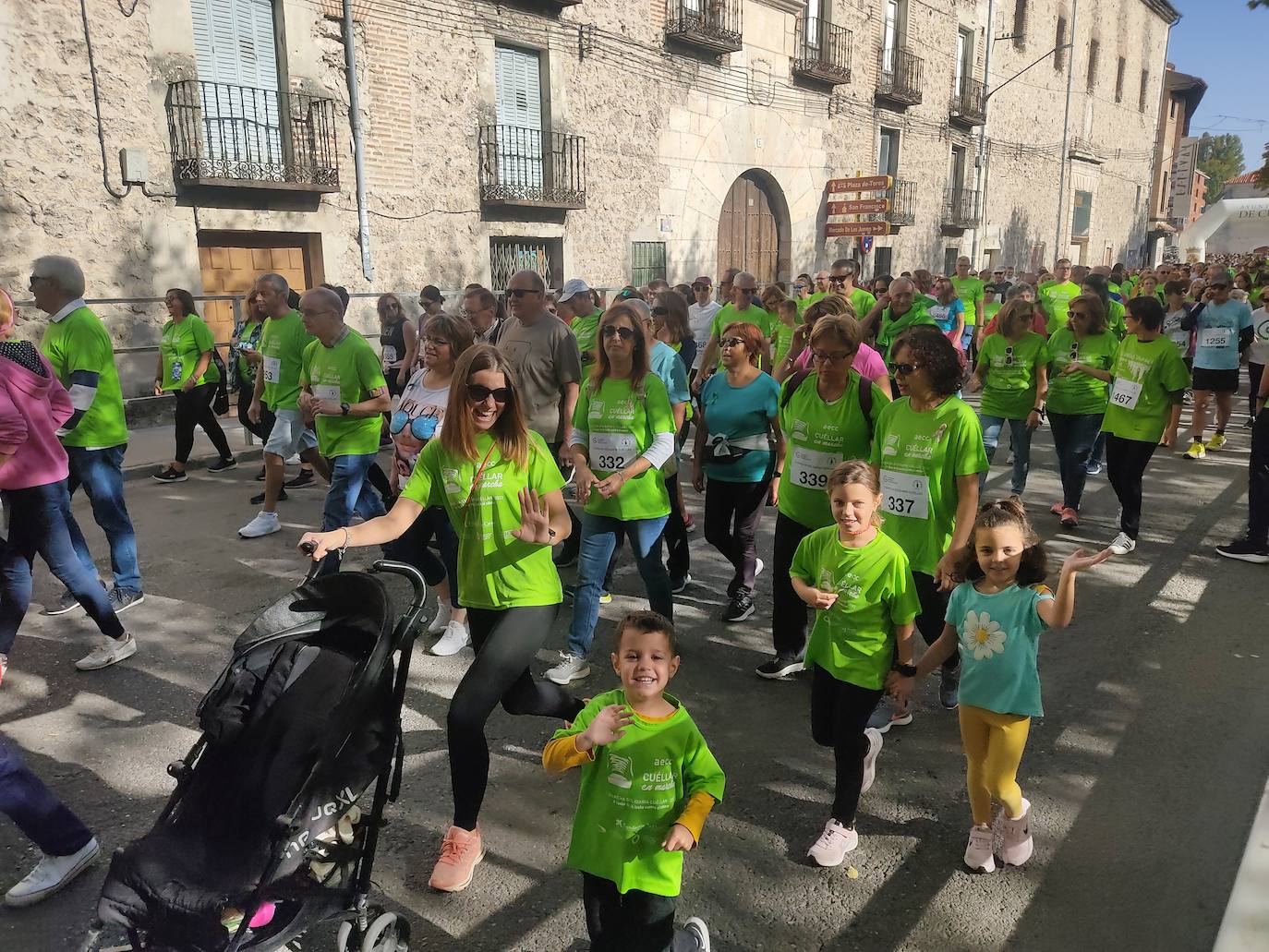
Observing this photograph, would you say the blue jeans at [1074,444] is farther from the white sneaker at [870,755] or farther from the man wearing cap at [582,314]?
the white sneaker at [870,755]

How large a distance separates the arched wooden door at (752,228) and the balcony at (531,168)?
4.52m

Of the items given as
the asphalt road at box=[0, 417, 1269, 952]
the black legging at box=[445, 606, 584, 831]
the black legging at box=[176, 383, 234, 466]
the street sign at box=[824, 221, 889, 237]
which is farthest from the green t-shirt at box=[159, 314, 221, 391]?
the street sign at box=[824, 221, 889, 237]

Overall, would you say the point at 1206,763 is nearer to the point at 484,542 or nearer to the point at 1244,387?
the point at 484,542

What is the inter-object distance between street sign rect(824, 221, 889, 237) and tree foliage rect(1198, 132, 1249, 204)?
90.4 m

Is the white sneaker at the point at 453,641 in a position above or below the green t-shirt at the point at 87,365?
below

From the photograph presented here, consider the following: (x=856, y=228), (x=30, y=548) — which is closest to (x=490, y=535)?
(x=30, y=548)

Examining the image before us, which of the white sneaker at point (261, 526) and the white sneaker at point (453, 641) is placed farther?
the white sneaker at point (261, 526)

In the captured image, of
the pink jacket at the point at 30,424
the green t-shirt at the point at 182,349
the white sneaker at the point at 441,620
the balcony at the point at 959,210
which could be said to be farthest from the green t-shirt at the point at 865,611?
the balcony at the point at 959,210

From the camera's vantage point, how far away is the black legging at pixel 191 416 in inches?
328

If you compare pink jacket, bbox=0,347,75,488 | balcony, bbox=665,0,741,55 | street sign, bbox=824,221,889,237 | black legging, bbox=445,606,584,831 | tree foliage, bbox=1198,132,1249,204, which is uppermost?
tree foliage, bbox=1198,132,1249,204

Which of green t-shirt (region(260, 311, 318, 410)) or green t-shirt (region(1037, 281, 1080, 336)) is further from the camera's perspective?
green t-shirt (region(1037, 281, 1080, 336))

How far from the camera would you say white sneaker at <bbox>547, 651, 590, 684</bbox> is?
4.25m

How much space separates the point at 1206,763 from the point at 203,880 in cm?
361

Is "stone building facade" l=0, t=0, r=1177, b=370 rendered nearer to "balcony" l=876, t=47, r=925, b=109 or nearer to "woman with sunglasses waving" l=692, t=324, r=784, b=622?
"balcony" l=876, t=47, r=925, b=109
